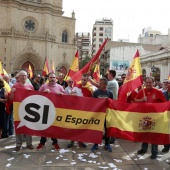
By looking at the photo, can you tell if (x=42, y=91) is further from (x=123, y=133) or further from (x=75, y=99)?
(x=123, y=133)

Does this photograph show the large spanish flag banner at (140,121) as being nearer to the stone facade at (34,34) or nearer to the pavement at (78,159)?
→ the pavement at (78,159)

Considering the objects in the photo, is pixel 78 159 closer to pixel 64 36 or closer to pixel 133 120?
pixel 133 120

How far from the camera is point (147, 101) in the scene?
19.4 ft

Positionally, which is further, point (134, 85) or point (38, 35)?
point (38, 35)

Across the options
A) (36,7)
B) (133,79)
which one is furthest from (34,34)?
(133,79)

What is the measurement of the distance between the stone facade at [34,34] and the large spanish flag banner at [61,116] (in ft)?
114

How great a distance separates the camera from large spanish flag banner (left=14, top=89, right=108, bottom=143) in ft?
19.1

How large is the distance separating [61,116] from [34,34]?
125ft

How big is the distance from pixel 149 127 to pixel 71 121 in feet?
5.99

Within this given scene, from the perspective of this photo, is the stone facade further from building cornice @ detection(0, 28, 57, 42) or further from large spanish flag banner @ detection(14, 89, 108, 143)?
large spanish flag banner @ detection(14, 89, 108, 143)

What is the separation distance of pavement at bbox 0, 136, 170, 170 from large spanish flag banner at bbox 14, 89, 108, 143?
1.44ft

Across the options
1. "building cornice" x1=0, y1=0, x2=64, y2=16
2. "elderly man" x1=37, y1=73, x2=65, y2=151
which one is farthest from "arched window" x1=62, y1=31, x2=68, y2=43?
"elderly man" x1=37, y1=73, x2=65, y2=151

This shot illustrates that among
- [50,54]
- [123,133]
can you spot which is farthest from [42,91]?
[50,54]

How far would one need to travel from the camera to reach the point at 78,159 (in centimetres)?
552
